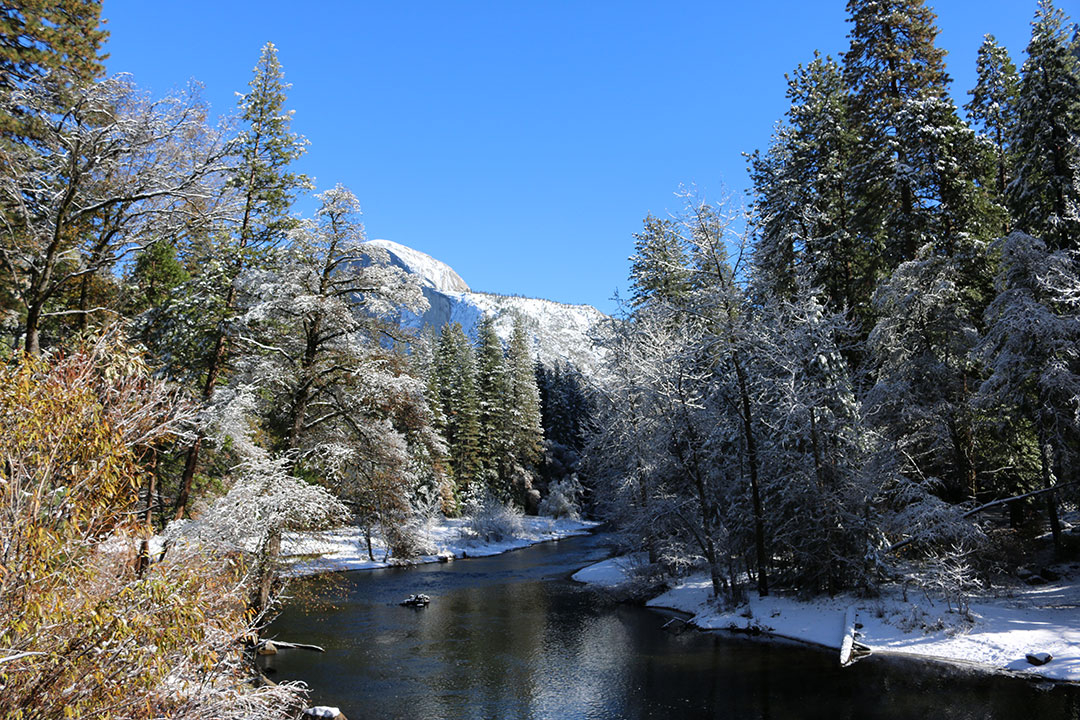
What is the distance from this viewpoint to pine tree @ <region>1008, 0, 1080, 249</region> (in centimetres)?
1664

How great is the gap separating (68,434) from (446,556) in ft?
117

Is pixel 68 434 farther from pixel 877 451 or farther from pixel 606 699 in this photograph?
pixel 877 451

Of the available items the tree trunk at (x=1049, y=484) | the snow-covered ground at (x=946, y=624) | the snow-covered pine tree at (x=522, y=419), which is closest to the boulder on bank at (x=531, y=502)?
the snow-covered pine tree at (x=522, y=419)

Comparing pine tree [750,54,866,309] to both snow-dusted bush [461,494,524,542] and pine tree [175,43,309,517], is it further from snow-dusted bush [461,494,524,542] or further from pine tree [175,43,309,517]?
snow-dusted bush [461,494,524,542]

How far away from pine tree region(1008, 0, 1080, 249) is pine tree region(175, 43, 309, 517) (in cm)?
2069

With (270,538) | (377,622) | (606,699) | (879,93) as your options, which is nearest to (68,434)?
(270,538)

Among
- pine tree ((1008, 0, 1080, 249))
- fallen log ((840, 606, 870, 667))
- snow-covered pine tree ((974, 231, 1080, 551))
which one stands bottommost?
fallen log ((840, 606, 870, 667))

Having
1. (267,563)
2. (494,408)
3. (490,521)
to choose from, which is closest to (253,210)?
(267,563)

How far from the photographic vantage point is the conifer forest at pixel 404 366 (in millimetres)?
5664

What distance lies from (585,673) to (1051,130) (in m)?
19.2

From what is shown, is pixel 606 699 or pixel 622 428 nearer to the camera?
pixel 606 699

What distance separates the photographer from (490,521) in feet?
149

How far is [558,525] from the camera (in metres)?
54.6

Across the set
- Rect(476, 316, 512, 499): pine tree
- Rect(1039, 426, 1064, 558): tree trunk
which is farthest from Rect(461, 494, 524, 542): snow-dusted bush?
Rect(1039, 426, 1064, 558): tree trunk
